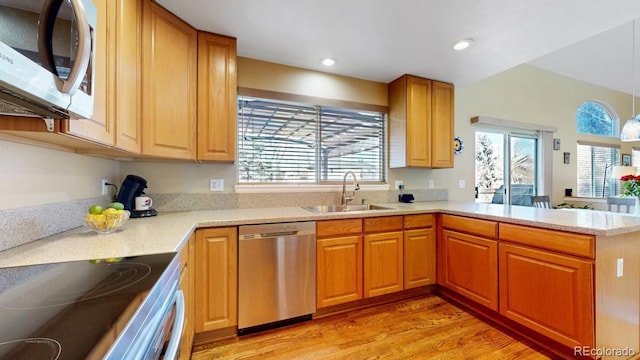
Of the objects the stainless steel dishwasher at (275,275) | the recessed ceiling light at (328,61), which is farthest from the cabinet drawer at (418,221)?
the recessed ceiling light at (328,61)

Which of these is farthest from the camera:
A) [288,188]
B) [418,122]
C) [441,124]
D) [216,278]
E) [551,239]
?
[441,124]

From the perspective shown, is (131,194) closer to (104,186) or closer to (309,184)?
(104,186)

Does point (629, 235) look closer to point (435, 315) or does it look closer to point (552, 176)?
point (435, 315)

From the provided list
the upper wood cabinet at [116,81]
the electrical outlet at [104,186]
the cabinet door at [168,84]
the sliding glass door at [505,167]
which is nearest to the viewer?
the upper wood cabinet at [116,81]

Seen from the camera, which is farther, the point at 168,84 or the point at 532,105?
the point at 532,105

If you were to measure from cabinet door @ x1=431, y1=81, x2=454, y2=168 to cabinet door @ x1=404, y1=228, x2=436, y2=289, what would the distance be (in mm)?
904

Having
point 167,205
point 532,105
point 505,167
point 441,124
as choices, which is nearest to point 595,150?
point 532,105

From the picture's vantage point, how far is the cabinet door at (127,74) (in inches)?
51.7

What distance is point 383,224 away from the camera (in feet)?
7.62

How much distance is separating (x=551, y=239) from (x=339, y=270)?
1.45 metres

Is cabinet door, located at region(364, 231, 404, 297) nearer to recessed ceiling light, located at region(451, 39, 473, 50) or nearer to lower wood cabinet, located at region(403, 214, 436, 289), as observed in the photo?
lower wood cabinet, located at region(403, 214, 436, 289)

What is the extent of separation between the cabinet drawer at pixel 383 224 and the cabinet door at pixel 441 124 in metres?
1.00

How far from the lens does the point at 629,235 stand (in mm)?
1585

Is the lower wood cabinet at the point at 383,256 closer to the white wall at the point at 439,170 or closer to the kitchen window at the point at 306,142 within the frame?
the kitchen window at the point at 306,142
